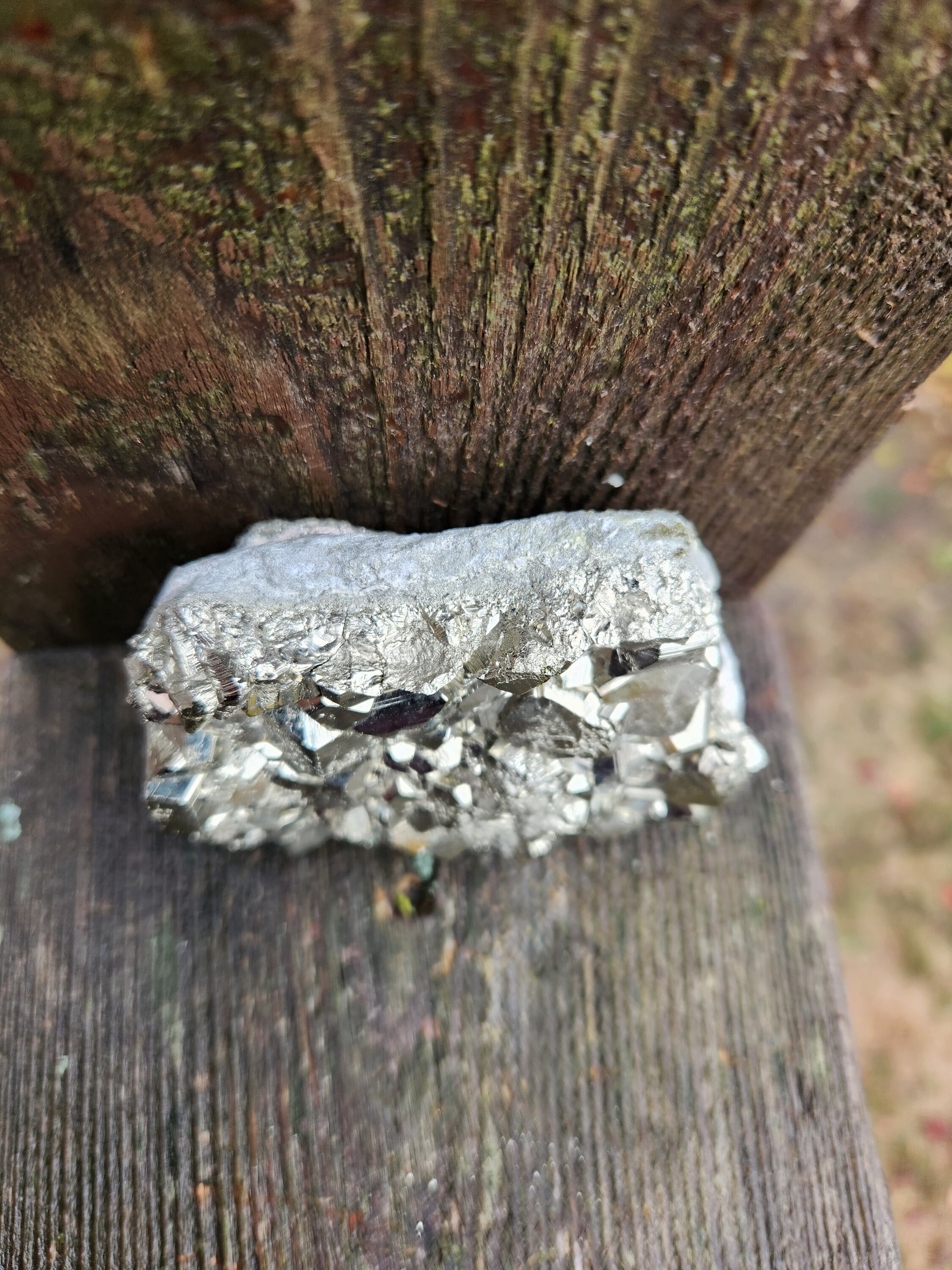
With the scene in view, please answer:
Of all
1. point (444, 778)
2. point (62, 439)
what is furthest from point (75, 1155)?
point (62, 439)

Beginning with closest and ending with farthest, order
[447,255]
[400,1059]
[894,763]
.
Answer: [447,255] → [400,1059] → [894,763]

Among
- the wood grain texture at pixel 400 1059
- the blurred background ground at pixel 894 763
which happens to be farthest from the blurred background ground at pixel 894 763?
the wood grain texture at pixel 400 1059

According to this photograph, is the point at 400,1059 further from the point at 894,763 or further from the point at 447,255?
the point at 894,763

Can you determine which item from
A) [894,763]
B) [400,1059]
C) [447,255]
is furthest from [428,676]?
[894,763]

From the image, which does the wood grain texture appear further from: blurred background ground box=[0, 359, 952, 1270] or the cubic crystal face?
blurred background ground box=[0, 359, 952, 1270]

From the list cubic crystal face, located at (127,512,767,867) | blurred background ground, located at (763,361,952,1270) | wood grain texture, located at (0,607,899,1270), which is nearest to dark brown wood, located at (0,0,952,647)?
cubic crystal face, located at (127,512,767,867)

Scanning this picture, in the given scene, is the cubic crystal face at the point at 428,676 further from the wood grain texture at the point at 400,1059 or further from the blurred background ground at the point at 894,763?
the blurred background ground at the point at 894,763
